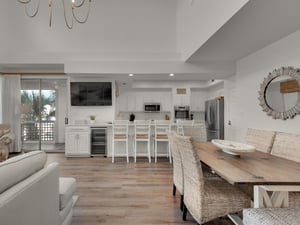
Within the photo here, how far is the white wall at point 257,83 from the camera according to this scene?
125 inches

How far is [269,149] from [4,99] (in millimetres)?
6834

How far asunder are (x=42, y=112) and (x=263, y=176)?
637 centimetres

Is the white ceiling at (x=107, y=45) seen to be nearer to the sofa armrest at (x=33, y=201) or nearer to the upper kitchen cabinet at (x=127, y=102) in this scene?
the upper kitchen cabinet at (x=127, y=102)

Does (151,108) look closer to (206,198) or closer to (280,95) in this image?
(280,95)

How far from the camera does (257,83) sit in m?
4.10

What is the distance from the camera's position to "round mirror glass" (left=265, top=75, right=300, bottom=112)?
3201 mm

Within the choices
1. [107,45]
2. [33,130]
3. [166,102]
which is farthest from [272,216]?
[166,102]

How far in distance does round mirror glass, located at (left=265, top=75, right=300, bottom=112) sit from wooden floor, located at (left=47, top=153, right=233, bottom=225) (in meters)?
2.06

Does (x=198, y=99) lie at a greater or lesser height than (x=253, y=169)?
greater

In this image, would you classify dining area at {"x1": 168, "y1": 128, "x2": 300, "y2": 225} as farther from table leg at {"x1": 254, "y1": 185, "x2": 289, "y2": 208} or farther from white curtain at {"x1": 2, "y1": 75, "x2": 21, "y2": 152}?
white curtain at {"x1": 2, "y1": 75, "x2": 21, "y2": 152}

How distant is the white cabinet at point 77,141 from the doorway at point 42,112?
3.16 ft

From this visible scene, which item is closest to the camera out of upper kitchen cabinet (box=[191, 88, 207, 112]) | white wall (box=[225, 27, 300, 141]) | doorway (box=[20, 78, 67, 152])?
white wall (box=[225, 27, 300, 141])

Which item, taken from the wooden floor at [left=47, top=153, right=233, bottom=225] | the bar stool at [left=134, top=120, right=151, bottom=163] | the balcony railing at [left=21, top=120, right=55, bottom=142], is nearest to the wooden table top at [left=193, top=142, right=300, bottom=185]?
the wooden floor at [left=47, top=153, right=233, bottom=225]

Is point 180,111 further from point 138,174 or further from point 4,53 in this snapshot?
point 4,53
